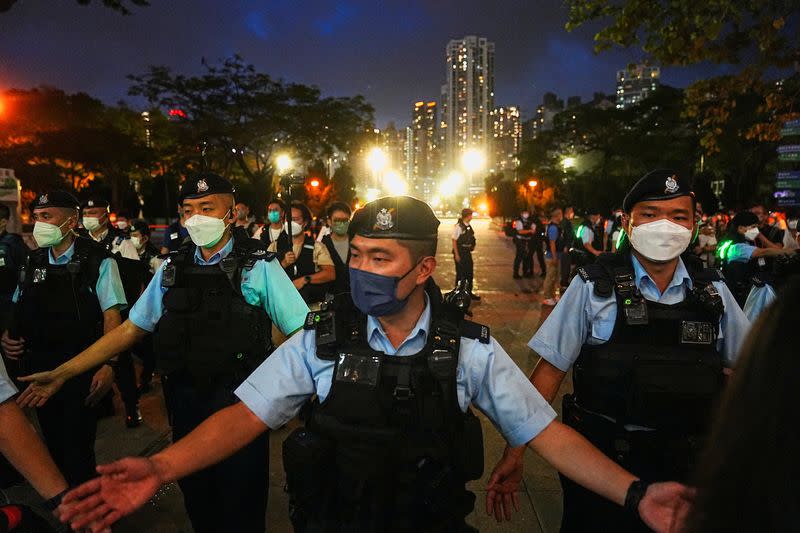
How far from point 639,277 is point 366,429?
1652mm

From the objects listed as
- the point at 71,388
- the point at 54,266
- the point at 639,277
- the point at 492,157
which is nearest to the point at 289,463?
the point at 639,277

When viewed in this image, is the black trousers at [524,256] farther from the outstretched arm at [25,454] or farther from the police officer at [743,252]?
the outstretched arm at [25,454]

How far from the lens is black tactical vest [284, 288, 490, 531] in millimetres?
1717

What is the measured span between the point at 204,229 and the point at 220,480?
1466 mm

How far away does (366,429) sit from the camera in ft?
5.62

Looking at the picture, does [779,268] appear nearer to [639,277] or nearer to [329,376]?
[639,277]

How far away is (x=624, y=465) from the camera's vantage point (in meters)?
2.33

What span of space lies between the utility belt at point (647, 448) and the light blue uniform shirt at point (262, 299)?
173 centimetres

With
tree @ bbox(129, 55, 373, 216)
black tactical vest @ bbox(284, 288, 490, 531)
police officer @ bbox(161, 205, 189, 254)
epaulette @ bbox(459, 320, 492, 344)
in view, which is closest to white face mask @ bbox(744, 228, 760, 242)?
epaulette @ bbox(459, 320, 492, 344)

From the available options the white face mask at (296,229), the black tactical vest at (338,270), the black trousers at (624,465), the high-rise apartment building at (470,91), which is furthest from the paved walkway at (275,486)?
the high-rise apartment building at (470,91)

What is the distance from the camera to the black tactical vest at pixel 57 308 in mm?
3475

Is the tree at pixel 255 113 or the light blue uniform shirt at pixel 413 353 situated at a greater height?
the tree at pixel 255 113

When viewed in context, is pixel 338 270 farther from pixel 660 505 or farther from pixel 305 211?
pixel 660 505

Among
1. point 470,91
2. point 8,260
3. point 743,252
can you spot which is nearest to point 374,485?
point 8,260
